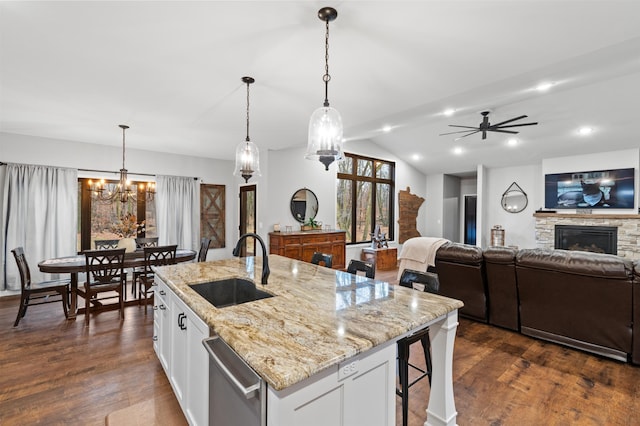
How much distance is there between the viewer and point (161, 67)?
2580 mm

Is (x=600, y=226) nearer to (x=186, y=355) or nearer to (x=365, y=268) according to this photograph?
(x=365, y=268)

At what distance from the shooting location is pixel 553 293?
2.94 m

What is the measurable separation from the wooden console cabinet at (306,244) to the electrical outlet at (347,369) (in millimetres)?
4509

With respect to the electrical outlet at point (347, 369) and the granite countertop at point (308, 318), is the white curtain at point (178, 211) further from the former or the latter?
the electrical outlet at point (347, 369)

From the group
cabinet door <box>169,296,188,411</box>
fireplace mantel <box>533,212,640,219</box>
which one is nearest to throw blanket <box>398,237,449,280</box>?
cabinet door <box>169,296,188,411</box>

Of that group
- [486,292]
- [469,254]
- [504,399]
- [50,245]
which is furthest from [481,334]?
[50,245]

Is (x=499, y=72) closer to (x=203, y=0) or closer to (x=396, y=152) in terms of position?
(x=203, y=0)

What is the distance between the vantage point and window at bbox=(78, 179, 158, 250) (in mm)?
5332

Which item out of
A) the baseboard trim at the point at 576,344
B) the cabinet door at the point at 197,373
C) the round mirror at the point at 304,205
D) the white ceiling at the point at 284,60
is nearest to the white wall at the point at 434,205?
the round mirror at the point at 304,205

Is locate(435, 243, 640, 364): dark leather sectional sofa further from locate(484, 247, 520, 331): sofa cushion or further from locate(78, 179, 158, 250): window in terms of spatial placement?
locate(78, 179, 158, 250): window

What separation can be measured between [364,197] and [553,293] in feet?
17.1

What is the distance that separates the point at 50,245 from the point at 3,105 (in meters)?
2.44

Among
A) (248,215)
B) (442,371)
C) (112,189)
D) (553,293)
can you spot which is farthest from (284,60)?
(112,189)

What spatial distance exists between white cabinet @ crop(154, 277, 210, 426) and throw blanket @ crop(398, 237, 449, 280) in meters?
2.64
